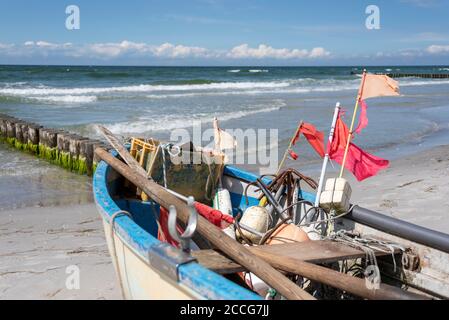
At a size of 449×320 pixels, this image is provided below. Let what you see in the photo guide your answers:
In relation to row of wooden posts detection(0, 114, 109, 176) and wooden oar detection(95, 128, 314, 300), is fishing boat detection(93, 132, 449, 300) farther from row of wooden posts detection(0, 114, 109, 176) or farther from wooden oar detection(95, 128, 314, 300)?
row of wooden posts detection(0, 114, 109, 176)

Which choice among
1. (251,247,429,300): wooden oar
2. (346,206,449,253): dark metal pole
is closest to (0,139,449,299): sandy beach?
(251,247,429,300): wooden oar

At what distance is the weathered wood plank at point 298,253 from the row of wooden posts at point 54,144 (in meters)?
6.66

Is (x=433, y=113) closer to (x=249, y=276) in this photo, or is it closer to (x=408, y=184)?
(x=408, y=184)

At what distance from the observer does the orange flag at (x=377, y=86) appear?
4.96 meters

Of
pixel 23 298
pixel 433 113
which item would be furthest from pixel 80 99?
pixel 23 298

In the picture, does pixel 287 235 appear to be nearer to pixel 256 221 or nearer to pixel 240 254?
pixel 256 221

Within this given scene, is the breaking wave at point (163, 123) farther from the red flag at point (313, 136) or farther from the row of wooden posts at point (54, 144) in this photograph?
the red flag at point (313, 136)

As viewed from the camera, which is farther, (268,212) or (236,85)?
(236,85)

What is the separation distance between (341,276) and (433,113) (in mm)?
20187

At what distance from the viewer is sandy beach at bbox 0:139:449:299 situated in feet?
17.3

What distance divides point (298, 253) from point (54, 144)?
30.9 feet

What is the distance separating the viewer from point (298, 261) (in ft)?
11.5

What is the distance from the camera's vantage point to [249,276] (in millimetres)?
3895

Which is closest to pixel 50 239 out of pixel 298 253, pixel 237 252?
pixel 298 253
